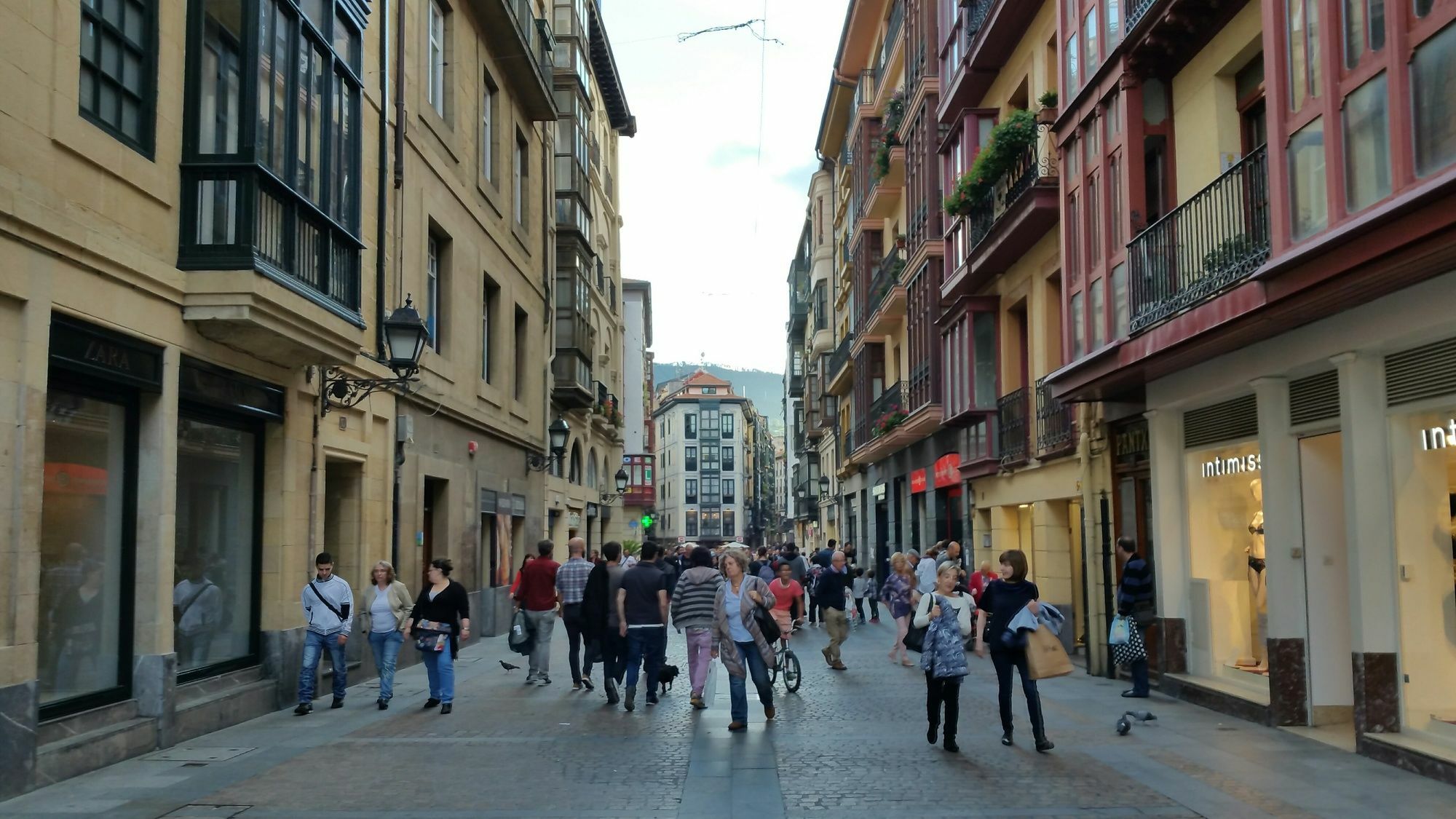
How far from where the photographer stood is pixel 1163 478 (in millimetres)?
14594

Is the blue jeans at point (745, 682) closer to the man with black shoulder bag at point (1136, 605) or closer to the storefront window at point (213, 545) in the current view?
the man with black shoulder bag at point (1136, 605)

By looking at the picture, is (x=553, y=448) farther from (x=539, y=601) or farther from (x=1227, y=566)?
(x=1227, y=566)

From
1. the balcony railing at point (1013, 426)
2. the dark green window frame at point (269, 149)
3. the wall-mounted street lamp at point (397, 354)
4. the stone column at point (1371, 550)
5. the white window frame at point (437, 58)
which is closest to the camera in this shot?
the stone column at point (1371, 550)

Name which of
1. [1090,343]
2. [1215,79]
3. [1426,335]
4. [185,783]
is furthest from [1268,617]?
[185,783]

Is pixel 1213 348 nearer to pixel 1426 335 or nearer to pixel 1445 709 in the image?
pixel 1426 335

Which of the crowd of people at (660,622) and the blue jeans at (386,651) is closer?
the crowd of people at (660,622)

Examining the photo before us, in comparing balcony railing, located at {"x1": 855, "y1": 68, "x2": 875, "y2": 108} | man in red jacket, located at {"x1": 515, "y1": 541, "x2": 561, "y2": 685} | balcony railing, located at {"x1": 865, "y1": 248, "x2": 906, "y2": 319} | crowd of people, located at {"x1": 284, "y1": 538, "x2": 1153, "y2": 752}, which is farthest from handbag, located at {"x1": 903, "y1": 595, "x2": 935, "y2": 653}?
balcony railing, located at {"x1": 855, "y1": 68, "x2": 875, "y2": 108}

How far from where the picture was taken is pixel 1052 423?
62.6 feet

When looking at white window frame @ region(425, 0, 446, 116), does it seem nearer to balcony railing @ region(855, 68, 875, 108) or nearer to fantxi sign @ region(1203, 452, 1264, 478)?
fantxi sign @ region(1203, 452, 1264, 478)

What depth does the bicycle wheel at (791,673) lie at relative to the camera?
15172mm

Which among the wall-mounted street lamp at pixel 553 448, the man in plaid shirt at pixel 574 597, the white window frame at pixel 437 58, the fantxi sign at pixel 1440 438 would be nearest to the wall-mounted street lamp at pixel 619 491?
the wall-mounted street lamp at pixel 553 448

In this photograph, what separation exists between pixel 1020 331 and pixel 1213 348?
10.1 m

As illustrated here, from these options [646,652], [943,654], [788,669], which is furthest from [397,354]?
[943,654]

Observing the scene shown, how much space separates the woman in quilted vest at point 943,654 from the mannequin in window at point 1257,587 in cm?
371
